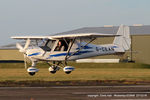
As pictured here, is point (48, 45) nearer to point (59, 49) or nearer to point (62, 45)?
point (59, 49)

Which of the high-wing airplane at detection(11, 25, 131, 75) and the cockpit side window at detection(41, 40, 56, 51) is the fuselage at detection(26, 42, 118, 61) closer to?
the high-wing airplane at detection(11, 25, 131, 75)

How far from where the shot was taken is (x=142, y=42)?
57.6 meters

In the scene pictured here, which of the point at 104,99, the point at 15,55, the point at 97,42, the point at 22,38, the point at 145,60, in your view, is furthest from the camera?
the point at 15,55

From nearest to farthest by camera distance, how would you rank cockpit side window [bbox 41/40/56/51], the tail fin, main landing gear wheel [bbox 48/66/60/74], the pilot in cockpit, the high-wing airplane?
the high-wing airplane
cockpit side window [bbox 41/40/56/51]
the pilot in cockpit
main landing gear wheel [bbox 48/66/60/74]
the tail fin

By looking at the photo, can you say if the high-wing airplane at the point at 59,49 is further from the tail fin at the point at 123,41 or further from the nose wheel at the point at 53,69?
the tail fin at the point at 123,41

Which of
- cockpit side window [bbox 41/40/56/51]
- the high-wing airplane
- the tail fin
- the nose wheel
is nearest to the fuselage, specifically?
the high-wing airplane

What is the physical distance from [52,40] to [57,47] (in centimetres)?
81

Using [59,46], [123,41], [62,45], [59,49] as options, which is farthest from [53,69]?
[123,41]

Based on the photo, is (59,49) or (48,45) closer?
(59,49)

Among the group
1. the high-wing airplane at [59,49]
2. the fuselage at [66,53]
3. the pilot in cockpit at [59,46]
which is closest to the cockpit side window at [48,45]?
the high-wing airplane at [59,49]

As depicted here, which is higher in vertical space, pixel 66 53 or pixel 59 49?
pixel 59 49

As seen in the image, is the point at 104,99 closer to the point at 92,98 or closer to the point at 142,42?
the point at 92,98

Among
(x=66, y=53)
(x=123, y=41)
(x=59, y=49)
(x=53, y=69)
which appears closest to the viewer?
(x=66, y=53)

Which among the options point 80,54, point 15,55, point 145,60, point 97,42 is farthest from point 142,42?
point 80,54
